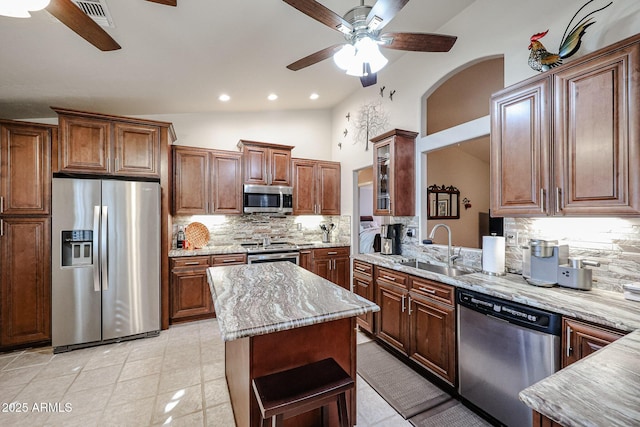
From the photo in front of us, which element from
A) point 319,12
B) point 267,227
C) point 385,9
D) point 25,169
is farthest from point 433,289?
point 25,169

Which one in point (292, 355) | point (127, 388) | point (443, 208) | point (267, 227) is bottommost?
point (127, 388)

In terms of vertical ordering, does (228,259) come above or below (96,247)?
below

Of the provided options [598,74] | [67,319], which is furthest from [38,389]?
[598,74]

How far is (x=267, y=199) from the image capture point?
445 centimetres

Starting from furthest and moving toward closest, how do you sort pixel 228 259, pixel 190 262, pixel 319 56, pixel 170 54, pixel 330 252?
pixel 330 252 → pixel 228 259 → pixel 190 262 → pixel 170 54 → pixel 319 56

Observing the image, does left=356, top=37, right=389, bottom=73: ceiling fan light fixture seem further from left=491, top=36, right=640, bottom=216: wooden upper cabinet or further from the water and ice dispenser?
the water and ice dispenser

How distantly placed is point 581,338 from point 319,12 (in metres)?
2.35

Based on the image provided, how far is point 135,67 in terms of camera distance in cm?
268

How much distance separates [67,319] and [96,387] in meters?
1.06

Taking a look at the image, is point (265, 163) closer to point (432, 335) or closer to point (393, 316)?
point (393, 316)

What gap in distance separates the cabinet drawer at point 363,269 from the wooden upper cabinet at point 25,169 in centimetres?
353

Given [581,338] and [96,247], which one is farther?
[96,247]

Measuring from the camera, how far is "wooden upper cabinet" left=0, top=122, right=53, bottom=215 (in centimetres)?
283

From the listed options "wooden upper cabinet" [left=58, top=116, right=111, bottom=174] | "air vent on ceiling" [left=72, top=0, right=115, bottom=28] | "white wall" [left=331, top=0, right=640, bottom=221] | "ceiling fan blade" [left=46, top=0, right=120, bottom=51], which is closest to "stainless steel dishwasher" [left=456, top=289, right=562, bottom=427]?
"white wall" [left=331, top=0, right=640, bottom=221]
